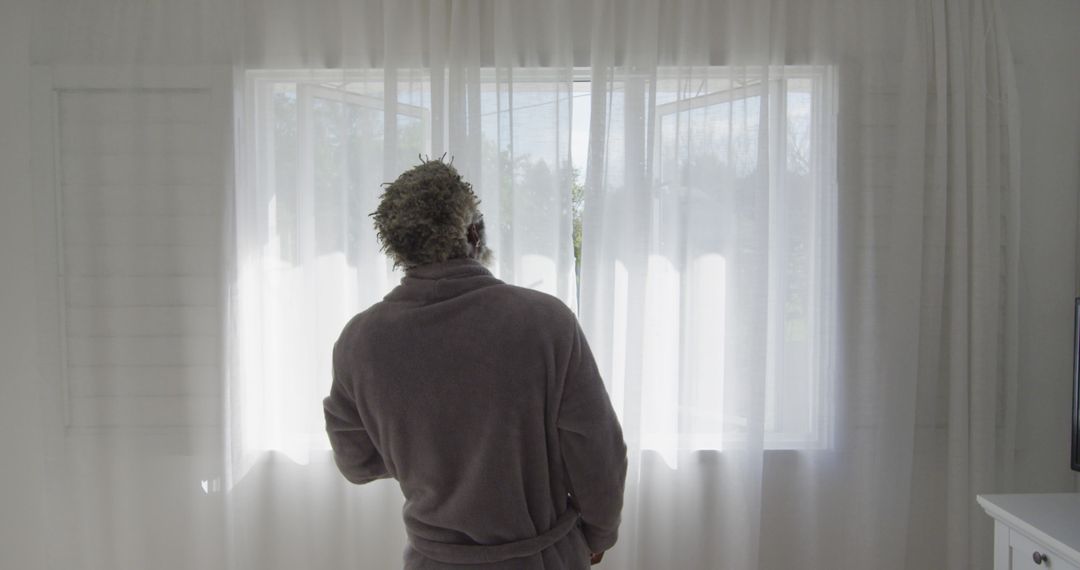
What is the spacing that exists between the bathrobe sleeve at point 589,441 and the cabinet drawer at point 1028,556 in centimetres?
114

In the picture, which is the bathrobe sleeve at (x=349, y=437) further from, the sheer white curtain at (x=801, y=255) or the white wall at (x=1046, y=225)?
the white wall at (x=1046, y=225)

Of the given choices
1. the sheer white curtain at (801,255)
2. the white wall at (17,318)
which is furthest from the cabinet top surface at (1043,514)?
the white wall at (17,318)

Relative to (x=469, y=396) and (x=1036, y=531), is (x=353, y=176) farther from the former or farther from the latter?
(x=1036, y=531)

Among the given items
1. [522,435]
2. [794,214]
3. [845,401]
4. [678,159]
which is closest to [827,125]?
[794,214]

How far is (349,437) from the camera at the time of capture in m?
1.39

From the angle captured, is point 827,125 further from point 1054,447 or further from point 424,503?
point 424,503

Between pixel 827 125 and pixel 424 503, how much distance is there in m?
1.80

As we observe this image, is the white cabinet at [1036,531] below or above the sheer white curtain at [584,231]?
below

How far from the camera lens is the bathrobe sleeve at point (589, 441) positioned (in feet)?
4.11

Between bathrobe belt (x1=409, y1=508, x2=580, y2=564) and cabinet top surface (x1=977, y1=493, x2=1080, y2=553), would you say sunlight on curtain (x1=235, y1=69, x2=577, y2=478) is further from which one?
cabinet top surface (x1=977, y1=493, x2=1080, y2=553)

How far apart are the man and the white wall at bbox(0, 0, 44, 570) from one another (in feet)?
5.62

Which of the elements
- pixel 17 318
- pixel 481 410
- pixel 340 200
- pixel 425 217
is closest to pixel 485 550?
pixel 481 410

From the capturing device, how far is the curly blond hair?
4.12 ft

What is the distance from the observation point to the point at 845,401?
2.24 m
